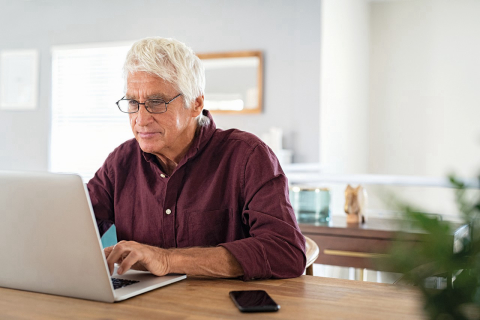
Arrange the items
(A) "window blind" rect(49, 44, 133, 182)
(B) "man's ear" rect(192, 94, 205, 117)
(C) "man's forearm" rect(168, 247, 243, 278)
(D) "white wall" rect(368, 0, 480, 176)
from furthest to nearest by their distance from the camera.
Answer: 1. (D) "white wall" rect(368, 0, 480, 176)
2. (A) "window blind" rect(49, 44, 133, 182)
3. (B) "man's ear" rect(192, 94, 205, 117)
4. (C) "man's forearm" rect(168, 247, 243, 278)

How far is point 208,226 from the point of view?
1670 millimetres

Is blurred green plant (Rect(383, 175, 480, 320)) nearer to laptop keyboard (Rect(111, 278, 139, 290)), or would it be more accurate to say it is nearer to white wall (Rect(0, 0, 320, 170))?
laptop keyboard (Rect(111, 278, 139, 290))

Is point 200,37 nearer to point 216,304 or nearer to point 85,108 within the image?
point 85,108

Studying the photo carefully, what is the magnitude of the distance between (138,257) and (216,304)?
25 centimetres

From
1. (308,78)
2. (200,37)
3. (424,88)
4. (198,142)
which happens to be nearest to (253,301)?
(198,142)


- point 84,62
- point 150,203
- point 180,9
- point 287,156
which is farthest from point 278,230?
point 84,62

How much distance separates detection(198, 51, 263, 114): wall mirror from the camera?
17.0 feet

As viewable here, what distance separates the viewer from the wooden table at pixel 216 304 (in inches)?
41.4

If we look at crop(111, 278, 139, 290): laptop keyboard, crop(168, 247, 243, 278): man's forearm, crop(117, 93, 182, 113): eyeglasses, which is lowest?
crop(111, 278, 139, 290): laptop keyboard

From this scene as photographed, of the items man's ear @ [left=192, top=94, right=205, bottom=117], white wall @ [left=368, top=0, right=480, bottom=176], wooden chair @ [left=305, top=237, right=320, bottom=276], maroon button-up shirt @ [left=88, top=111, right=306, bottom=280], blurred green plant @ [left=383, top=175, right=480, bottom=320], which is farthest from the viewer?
white wall @ [left=368, top=0, right=480, bottom=176]

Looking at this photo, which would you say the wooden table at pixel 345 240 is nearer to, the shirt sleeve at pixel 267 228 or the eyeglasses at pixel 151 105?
the shirt sleeve at pixel 267 228

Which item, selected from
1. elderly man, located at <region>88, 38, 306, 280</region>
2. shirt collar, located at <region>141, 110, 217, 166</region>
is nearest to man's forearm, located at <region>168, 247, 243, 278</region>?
elderly man, located at <region>88, 38, 306, 280</region>

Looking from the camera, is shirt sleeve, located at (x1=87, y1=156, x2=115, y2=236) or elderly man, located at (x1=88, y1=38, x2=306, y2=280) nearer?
elderly man, located at (x1=88, y1=38, x2=306, y2=280)

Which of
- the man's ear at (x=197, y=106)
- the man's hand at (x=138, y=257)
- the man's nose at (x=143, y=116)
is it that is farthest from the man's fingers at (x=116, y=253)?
the man's ear at (x=197, y=106)
